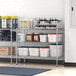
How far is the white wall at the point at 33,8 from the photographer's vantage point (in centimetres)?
861

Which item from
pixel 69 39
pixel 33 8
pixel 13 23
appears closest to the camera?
pixel 69 39

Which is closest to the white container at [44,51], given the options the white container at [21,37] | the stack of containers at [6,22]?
the white container at [21,37]

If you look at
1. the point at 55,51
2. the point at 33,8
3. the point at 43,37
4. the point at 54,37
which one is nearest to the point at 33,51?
the point at 43,37

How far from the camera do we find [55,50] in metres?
8.16

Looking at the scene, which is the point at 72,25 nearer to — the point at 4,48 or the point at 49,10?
the point at 49,10

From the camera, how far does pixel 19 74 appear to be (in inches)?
250

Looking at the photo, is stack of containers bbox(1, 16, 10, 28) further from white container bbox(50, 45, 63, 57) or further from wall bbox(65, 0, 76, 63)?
wall bbox(65, 0, 76, 63)

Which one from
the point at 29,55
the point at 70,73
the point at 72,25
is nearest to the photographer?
the point at 70,73

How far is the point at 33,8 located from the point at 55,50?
1590 mm

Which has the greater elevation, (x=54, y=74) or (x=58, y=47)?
(x=58, y=47)

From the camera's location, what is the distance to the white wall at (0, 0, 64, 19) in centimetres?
861

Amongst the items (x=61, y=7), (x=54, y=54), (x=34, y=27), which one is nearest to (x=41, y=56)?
(x=54, y=54)

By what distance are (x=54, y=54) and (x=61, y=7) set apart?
57.9 inches

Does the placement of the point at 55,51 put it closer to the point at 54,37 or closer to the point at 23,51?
the point at 54,37
